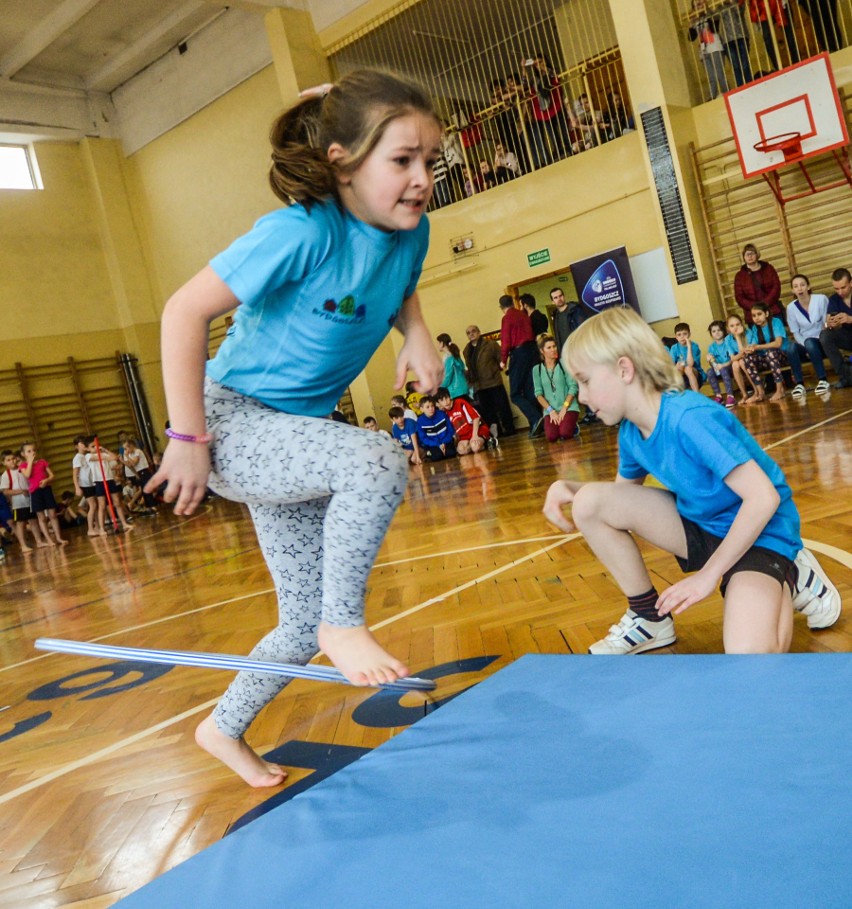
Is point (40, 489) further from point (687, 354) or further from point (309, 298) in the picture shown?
point (309, 298)

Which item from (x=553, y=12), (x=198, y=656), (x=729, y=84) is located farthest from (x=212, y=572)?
(x=553, y=12)

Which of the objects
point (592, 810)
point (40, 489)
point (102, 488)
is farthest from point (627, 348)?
point (40, 489)

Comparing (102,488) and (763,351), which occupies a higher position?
(102,488)

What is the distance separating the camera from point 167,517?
11.1m

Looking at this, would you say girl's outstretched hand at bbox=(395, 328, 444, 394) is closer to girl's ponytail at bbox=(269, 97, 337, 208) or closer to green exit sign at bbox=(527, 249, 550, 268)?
girl's ponytail at bbox=(269, 97, 337, 208)

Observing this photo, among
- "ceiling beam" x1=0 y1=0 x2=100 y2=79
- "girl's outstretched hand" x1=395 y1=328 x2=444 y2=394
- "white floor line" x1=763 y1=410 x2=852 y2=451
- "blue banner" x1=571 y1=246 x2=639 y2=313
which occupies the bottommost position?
"white floor line" x1=763 y1=410 x2=852 y2=451

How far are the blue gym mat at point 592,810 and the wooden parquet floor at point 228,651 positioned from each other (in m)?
0.45

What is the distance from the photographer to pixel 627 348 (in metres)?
1.84

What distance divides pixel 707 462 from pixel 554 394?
7400 millimetres

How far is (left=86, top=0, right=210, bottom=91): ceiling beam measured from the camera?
12.5 m

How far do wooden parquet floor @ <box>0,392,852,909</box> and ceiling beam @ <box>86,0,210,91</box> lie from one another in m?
10.0

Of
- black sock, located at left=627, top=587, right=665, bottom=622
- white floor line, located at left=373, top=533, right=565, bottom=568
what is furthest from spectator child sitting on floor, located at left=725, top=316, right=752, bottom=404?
black sock, located at left=627, top=587, right=665, bottom=622

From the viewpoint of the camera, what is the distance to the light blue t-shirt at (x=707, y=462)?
175cm

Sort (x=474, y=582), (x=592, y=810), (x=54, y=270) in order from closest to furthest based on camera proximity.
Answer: (x=592, y=810), (x=474, y=582), (x=54, y=270)
